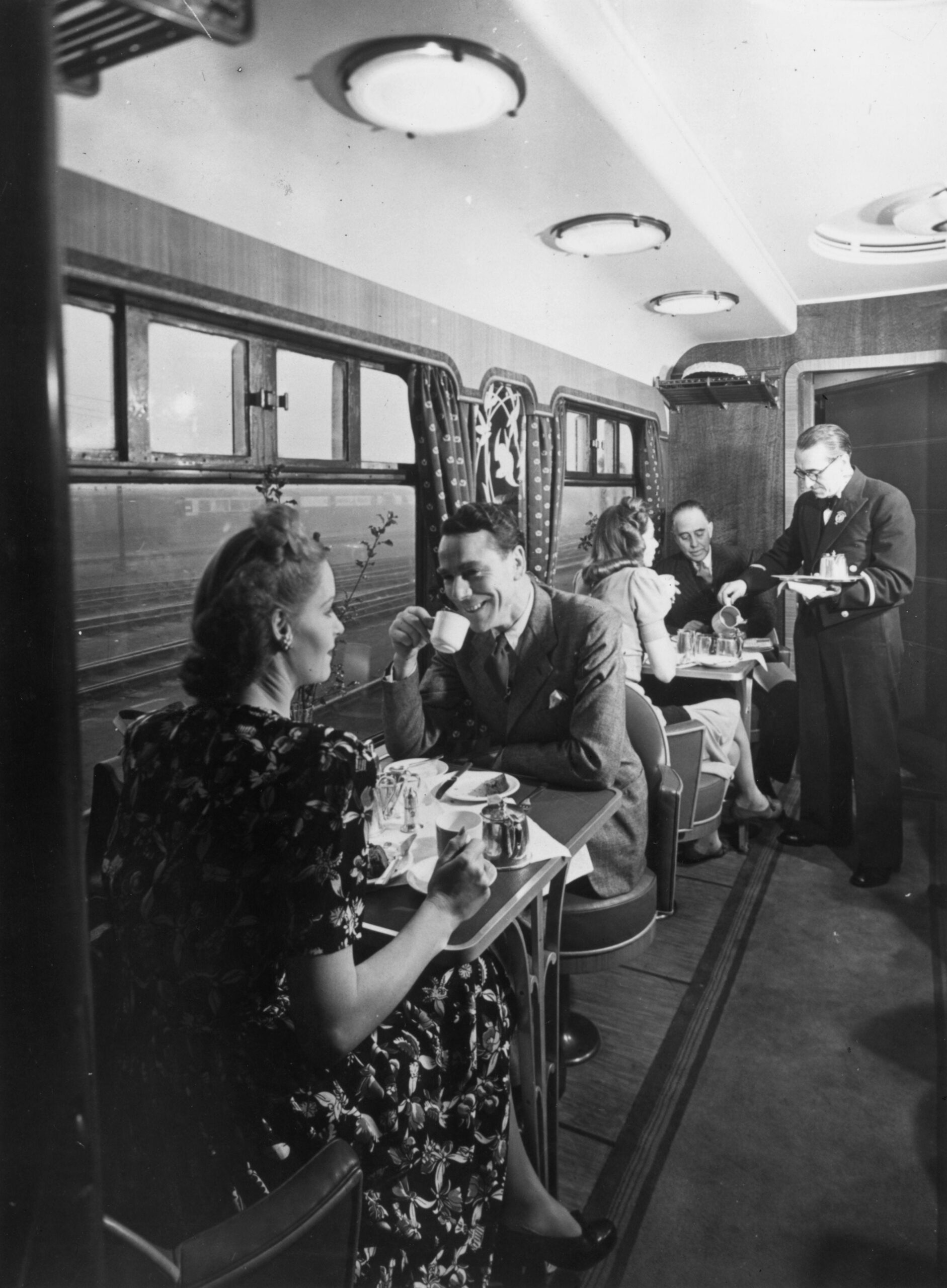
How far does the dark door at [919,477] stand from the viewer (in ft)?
5.26

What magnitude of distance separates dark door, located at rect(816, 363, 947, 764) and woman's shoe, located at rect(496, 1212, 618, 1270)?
1223 mm

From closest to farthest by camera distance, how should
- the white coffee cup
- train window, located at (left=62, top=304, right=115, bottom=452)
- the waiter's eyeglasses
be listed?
train window, located at (left=62, top=304, right=115, bottom=452)
the waiter's eyeglasses
the white coffee cup

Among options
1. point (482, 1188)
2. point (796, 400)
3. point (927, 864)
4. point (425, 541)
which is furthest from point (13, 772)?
point (927, 864)

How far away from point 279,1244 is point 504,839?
80 centimetres

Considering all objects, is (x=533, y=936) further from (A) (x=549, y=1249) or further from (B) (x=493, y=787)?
(A) (x=549, y=1249)

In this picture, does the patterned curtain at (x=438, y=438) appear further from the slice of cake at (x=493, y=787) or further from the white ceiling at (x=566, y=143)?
the slice of cake at (x=493, y=787)

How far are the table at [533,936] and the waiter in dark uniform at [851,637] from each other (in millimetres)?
704

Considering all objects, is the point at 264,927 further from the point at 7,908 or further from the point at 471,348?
the point at 471,348

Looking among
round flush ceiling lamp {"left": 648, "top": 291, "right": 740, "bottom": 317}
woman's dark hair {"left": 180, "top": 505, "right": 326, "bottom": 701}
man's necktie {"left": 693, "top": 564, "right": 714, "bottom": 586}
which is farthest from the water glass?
woman's dark hair {"left": 180, "top": 505, "right": 326, "bottom": 701}

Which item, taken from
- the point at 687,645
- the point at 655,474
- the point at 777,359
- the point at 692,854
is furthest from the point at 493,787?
the point at 655,474

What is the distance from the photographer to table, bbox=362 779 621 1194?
1.32 m

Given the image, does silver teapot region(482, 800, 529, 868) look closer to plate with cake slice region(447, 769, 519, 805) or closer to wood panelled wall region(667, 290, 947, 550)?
plate with cake slice region(447, 769, 519, 805)

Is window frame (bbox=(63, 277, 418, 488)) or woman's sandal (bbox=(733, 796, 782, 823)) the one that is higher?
window frame (bbox=(63, 277, 418, 488))

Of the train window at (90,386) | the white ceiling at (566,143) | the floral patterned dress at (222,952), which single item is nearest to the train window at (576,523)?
the white ceiling at (566,143)
